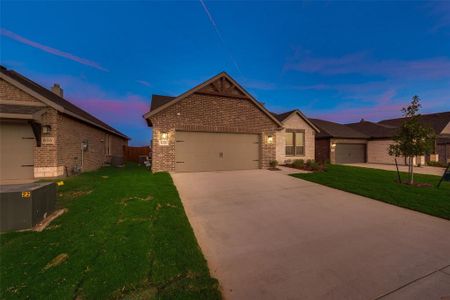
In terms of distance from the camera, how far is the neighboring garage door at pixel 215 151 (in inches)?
452

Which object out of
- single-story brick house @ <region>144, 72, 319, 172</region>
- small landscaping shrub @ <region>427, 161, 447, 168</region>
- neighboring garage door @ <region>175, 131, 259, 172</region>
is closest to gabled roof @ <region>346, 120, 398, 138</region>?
small landscaping shrub @ <region>427, 161, 447, 168</region>

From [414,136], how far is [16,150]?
18.6 m

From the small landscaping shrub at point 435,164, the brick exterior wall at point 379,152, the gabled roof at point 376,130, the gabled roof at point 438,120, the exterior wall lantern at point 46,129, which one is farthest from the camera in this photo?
the gabled roof at point 438,120

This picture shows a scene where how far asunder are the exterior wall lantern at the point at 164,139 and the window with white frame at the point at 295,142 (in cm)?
1083

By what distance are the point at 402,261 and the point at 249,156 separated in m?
10.2

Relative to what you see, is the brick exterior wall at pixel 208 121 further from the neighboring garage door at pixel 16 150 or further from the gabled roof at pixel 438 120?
the gabled roof at pixel 438 120

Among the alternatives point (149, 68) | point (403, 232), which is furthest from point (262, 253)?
point (149, 68)

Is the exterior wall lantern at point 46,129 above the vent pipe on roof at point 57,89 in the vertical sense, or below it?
below

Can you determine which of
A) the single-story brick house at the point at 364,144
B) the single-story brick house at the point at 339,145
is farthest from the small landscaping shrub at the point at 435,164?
the single-story brick house at the point at 339,145

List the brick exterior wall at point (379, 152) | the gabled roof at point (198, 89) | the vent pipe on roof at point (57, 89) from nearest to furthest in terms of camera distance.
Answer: the gabled roof at point (198, 89) < the vent pipe on roof at point (57, 89) < the brick exterior wall at point (379, 152)

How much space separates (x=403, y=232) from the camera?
4012mm

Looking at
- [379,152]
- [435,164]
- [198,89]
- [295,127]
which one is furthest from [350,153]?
[198,89]

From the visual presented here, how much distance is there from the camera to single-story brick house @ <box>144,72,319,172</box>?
36.3 ft

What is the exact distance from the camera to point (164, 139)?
11.0m
